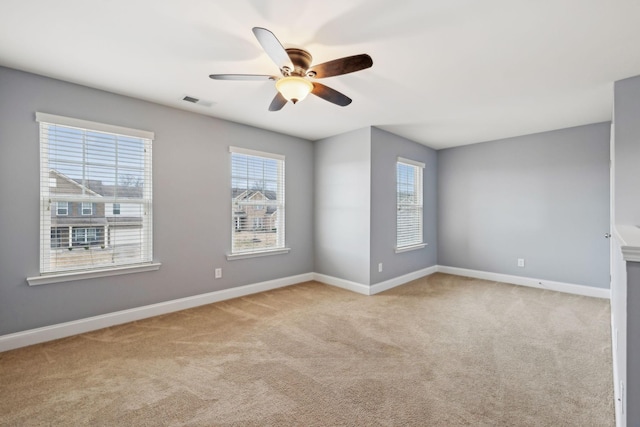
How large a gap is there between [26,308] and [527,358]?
4.41 m

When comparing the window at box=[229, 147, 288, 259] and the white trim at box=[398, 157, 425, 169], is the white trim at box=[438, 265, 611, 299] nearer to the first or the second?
the white trim at box=[398, 157, 425, 169]

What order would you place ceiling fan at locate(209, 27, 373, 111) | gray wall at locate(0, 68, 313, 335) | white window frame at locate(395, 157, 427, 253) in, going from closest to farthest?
ceiling fan at locate(209, 27, 373, 111) < gray wall at locate(0, 68, 313, 335) < white window frame at locate(395, 157, 427, 253)

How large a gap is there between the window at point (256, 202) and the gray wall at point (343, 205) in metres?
0.70

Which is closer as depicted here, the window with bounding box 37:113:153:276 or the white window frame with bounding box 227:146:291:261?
the window with bounding box 37:113:153:276

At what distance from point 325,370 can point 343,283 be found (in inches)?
92.5

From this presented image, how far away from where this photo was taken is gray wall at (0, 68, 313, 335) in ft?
8.55

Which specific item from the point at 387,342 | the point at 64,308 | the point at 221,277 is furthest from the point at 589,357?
the point at 64,308

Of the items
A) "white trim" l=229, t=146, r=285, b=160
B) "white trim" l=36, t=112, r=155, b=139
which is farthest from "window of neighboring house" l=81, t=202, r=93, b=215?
"white trim" l=229, t=146, r=285, b=160

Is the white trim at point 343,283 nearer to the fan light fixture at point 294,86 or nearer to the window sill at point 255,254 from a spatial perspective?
the window sill at point 255,254

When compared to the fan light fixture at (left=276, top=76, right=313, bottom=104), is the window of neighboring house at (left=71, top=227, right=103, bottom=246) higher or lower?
lower

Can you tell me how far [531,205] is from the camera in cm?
465

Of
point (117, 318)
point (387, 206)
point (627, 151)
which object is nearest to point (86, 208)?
point (117, 318)

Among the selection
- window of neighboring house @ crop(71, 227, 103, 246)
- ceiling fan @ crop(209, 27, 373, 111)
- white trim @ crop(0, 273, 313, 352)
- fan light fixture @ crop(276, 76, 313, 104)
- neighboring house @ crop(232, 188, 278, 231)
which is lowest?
white trim @ crop(0, 273, 313, 352)

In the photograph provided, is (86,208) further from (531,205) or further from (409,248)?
(531,205)
